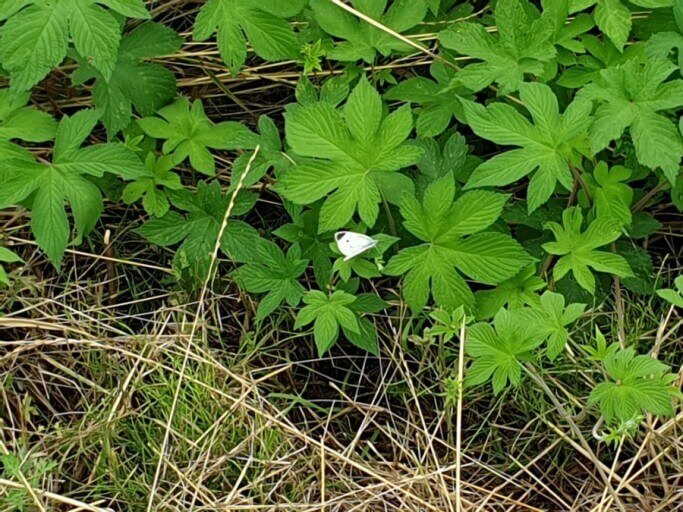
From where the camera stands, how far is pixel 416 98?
2.27 m

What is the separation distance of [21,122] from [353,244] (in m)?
0.85

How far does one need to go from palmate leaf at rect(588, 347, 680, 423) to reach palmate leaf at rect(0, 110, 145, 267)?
1146 millimetres

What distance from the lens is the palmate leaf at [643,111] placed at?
78.2 inches

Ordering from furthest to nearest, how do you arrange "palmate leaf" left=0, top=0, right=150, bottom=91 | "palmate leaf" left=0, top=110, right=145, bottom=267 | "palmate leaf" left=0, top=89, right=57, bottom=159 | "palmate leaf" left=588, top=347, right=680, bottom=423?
1. "palmate leaf" left=0, top=89, right=57, bottom=159
2. "palmate leaf" left=0, top=110, right=145, bottom=267
3. "palmate leaf" left=0, top=0, right=150, bottom=91
4. "palmate leaf" left=588, top=347, right=680, bottom=423

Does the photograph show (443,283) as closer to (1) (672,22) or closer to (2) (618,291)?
(2) (618,291)

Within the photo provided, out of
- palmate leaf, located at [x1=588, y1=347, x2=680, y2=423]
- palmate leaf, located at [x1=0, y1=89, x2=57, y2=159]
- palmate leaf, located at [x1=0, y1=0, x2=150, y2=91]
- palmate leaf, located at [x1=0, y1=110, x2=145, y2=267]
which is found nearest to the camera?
palmate leaf, located at [x1=588, y1=347, x2=680, y2=423]

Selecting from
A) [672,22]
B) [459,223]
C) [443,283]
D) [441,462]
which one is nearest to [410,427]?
[441,462]

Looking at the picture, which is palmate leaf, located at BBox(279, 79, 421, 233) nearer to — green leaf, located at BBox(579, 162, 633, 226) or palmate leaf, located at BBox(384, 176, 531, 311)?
palmate leaf, located at BBox(384, 176, 531, 311)

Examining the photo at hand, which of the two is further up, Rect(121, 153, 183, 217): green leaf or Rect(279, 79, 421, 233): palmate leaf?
Rect(279, 79, 421, 233): palmate leaf

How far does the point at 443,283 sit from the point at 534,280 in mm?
227

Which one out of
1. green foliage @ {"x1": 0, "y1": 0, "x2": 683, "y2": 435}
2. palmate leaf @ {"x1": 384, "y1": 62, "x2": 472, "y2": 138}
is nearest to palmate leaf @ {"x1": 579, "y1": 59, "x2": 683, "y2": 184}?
green foliage @ {"x1": 0, "y1": 0, "x2": 683, "y2": 435}

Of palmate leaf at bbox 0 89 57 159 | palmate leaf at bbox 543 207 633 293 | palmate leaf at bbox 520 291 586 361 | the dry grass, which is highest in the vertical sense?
palmate leaf at bbox 0 89 57 159

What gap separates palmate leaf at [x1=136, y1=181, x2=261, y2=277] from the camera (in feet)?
7.34

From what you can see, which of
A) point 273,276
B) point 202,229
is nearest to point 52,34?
point 202,229
